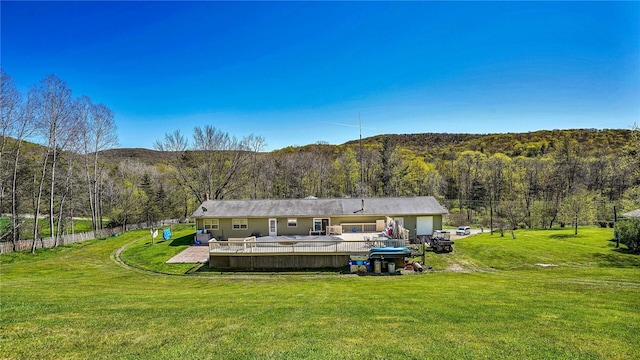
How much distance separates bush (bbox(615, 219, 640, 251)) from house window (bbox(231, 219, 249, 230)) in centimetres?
2634

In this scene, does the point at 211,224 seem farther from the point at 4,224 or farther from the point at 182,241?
the point at 4,224

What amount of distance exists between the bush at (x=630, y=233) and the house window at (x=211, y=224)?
1134 inches

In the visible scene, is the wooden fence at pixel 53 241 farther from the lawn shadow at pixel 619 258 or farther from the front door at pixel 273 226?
the lawn shadow at pixel 619 258

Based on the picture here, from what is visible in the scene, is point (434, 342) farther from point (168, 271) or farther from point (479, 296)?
point (168, 271)

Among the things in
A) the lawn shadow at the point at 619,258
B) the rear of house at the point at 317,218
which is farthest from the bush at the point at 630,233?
the rear of house at the point at 317,218

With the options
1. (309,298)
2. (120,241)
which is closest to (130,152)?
(120,241)

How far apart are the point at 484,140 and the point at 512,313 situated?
14466cm

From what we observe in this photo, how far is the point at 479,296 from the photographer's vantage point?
35.5 ft

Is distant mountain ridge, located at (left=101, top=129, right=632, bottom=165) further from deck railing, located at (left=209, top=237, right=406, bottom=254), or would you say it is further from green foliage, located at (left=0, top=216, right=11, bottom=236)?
Answer: deck railing, located at (left=209, top=237, right=406, bottom=254)

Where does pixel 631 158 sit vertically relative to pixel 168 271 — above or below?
above

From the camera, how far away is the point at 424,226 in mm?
25266

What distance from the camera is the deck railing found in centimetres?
1828

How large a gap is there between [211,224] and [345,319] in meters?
20.3

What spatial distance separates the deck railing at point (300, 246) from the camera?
1828 cm
